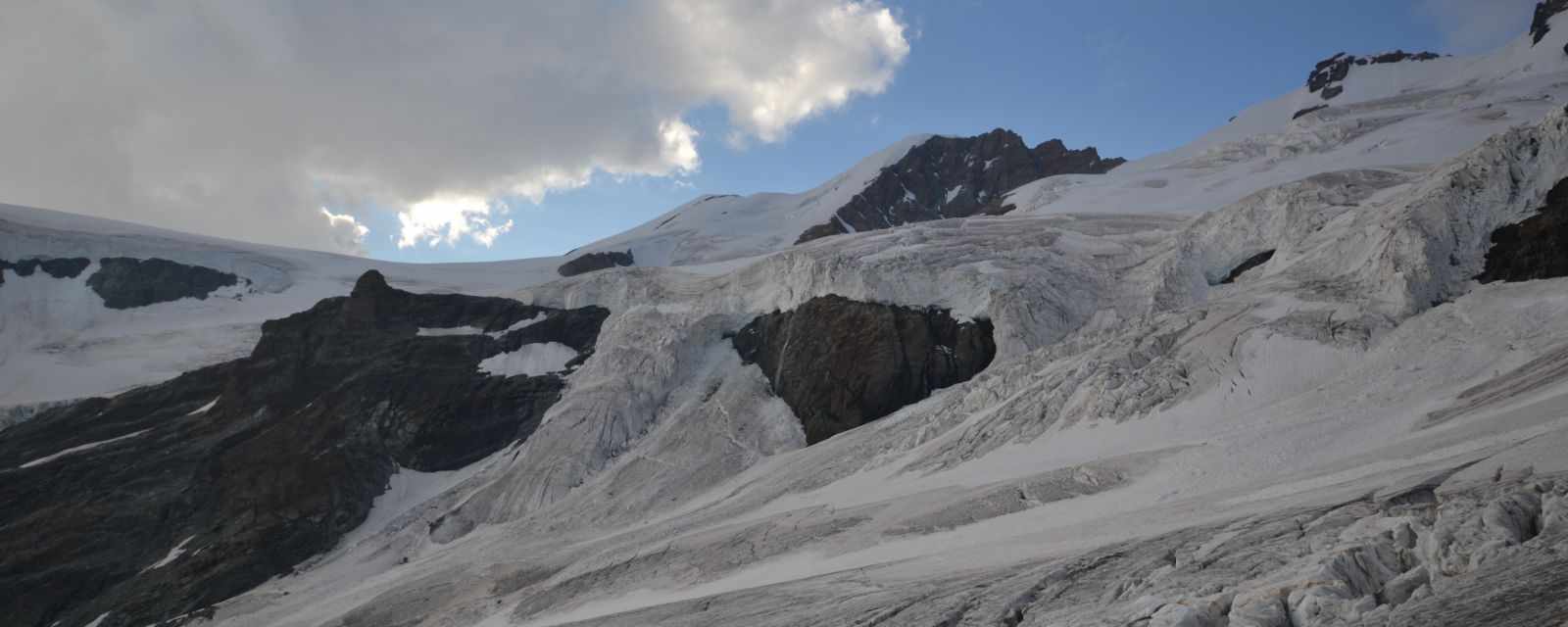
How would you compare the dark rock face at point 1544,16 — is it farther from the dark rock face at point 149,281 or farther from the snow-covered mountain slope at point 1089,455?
the dark rock face at point 149,281

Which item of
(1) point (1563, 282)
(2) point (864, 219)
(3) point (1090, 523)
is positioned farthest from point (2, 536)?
(2) point (864, 219)

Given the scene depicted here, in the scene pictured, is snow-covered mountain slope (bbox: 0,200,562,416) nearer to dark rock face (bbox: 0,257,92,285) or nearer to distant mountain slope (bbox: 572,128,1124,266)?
dark rock face (bbox: 0,257,92,285)

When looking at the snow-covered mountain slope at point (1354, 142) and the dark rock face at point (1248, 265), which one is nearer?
the dark rock face at point (1248, 265)

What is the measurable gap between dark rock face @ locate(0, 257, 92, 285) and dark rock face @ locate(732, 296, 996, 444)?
73894 millimetres

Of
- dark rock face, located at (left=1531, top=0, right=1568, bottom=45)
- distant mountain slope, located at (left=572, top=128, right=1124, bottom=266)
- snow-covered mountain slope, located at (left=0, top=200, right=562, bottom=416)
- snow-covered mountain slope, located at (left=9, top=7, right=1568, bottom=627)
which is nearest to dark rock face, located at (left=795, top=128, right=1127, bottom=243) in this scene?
distant mountain slope, located at (left=572, top=128, right=1124, bottom=266)

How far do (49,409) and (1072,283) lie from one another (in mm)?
65830

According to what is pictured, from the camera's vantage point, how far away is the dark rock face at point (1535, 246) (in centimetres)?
2859

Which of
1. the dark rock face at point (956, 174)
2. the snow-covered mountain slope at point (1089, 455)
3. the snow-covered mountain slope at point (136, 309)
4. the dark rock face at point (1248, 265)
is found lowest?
the snow-covered mountain slope at point (1089, 455)

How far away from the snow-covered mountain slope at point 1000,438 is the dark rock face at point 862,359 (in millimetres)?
245

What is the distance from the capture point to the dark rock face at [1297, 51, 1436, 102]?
12025 centimetres

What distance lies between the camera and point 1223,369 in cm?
2989

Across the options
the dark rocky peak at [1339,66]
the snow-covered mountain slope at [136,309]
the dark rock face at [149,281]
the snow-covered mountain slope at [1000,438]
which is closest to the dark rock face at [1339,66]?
the dark rocky peak at [1339,66]

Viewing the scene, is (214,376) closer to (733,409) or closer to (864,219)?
(733,409)

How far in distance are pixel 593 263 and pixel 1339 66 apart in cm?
10298
